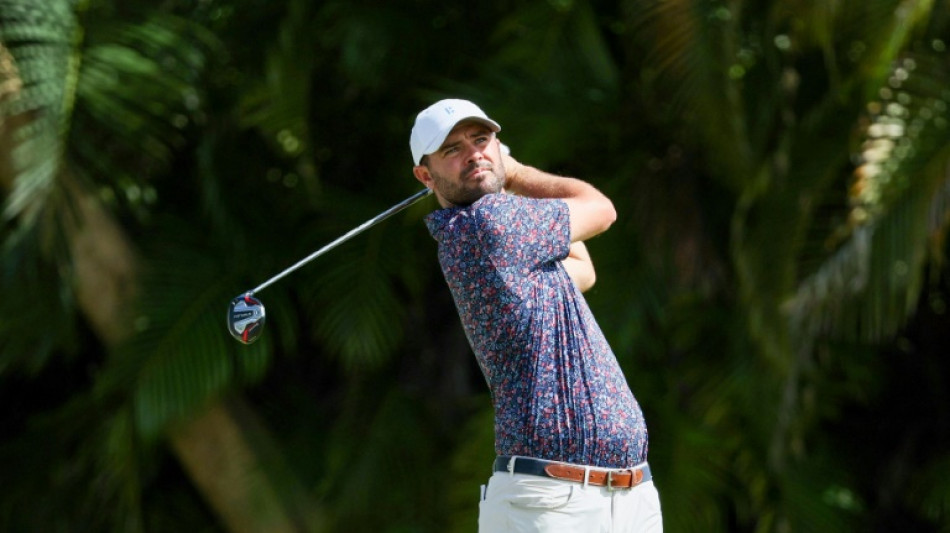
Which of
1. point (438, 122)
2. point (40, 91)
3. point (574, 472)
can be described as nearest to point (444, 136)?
point (438, 122)

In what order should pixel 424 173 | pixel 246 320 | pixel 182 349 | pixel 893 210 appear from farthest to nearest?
1. pixel 182 349
2. pixel 893 210
3. pixel 246 320
4. pixel 424 173

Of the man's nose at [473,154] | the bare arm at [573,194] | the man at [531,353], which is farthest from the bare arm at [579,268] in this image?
the man's nose at [473,154]

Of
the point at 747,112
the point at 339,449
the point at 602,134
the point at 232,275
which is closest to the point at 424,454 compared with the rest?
the point at 339,449

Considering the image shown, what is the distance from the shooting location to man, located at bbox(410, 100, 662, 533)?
11.1ft

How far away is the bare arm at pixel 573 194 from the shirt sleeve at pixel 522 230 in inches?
2.5

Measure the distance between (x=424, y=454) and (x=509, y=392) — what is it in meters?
3.59

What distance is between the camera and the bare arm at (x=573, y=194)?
356 cm

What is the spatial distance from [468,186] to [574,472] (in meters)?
0.70

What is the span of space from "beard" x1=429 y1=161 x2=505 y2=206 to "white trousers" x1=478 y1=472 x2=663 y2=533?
2.12 ft

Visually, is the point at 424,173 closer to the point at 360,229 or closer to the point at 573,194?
the point at 360,229

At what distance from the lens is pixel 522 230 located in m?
3.39

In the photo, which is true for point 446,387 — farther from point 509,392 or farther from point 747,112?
point 509,392

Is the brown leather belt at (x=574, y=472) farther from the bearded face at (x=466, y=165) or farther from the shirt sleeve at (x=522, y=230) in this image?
the bearded face at (x=466, y=165)

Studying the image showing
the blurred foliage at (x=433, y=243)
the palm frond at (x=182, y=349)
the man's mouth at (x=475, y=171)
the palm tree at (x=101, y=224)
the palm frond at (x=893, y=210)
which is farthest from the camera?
the palm frond at (x=182, y=349)
